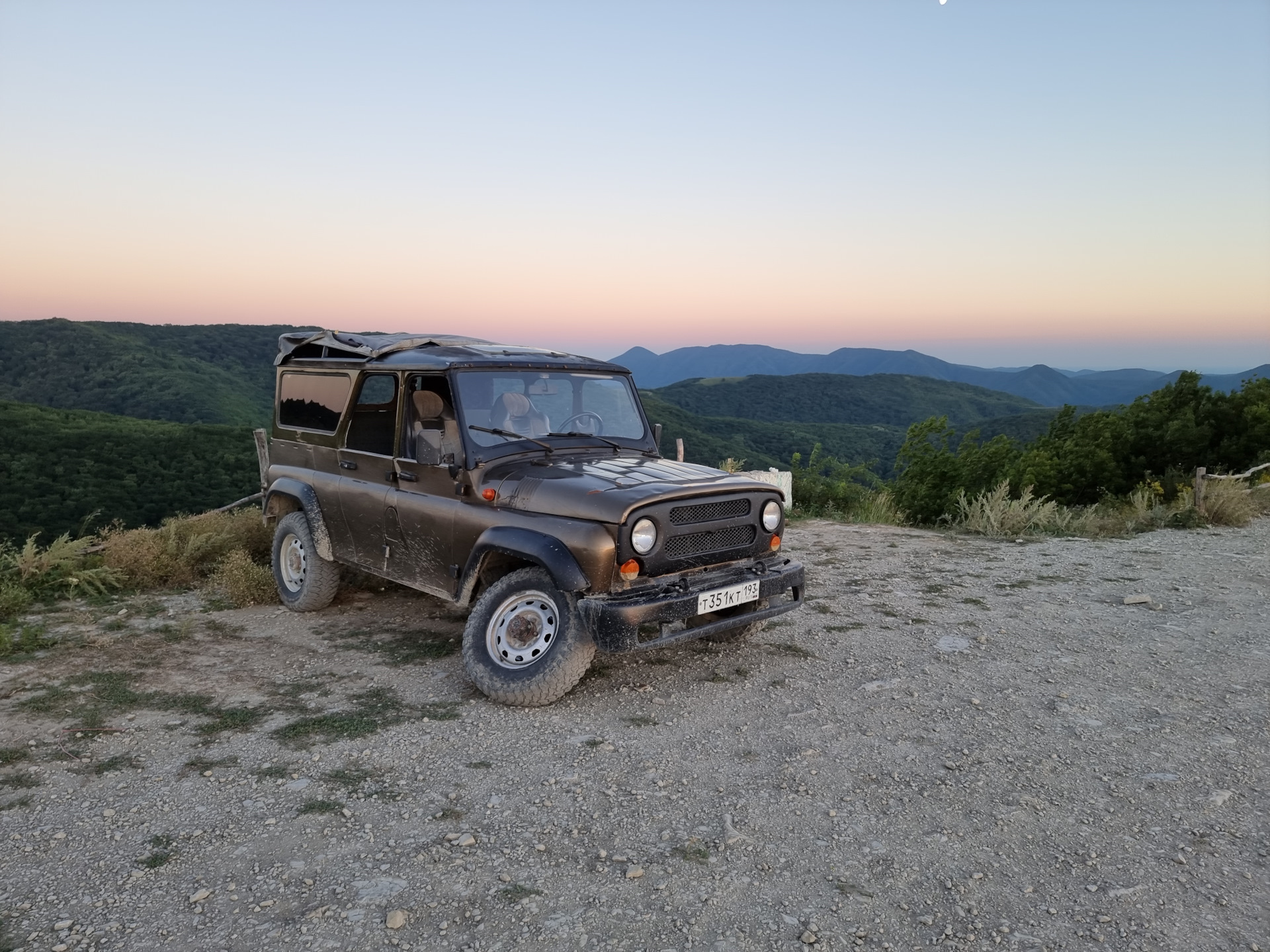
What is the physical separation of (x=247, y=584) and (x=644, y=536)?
168 inches

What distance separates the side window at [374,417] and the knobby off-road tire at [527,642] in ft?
5.11

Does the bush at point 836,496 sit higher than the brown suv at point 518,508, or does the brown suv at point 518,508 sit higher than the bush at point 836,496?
the brown suv at point 518,508

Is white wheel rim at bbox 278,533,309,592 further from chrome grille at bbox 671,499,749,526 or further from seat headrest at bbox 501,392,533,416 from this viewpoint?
chrome grille at bbox 671,499,749,526

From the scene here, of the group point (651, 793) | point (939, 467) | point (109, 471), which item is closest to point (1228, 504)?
point (939, 467)

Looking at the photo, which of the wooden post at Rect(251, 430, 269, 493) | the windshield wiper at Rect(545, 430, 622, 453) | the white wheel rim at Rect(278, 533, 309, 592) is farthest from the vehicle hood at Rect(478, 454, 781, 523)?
the wooden post at Rect(251, 430, 269, 493)

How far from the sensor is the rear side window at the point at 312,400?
5973 mm

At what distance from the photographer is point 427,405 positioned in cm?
518

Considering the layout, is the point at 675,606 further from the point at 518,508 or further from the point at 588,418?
the point at 588,418

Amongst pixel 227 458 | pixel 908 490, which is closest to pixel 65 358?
pixel 227 458

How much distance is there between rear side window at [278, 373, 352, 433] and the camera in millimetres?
5973

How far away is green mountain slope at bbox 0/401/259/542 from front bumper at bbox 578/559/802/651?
3924cm

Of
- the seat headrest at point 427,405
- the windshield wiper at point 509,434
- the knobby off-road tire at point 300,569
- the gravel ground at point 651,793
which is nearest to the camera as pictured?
the gravel ground at point 651,793

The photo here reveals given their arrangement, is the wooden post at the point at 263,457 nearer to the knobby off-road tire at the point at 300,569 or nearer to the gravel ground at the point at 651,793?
the knobby off-road tire at the point at 300,569

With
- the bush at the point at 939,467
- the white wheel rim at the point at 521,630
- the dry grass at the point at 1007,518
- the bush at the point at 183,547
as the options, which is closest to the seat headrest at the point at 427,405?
the white wheel rim at the point at 521,630
